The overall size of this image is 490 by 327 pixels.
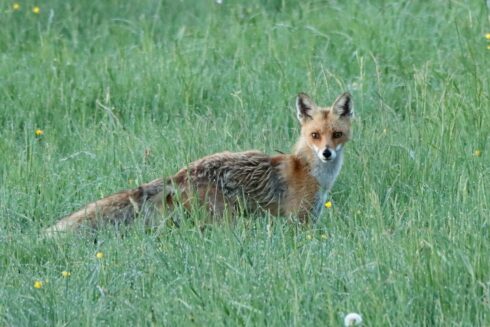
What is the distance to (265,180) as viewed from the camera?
7625 mm

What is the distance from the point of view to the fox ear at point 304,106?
7840 millimetres

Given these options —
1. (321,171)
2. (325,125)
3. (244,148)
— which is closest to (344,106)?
(325,125)

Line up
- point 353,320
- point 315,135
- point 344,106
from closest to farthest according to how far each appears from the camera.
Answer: point 353,320 < point 315,135 < point 344,106

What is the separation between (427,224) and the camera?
6.43 m

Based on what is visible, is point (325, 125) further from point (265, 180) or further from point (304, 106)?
point (265, 180)

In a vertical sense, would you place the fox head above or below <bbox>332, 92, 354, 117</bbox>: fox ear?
below

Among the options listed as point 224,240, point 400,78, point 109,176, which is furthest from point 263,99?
point 224,240

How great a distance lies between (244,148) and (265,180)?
2.61ft

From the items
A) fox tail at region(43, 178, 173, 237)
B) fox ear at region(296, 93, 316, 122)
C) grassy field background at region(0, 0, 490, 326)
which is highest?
fox ear at region(296, 93, 316, 122)

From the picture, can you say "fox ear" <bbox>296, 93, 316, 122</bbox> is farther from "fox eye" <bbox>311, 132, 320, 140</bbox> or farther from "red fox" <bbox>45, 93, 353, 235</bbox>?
"fox eye" <bbox>311, 132, 320, 140</bbox>

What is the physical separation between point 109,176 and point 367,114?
8.09ft

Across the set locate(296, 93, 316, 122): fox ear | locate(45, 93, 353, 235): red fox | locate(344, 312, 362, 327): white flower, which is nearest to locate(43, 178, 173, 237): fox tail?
locate(45, 93, 353, 235): red fox

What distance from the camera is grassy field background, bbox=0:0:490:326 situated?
523cm

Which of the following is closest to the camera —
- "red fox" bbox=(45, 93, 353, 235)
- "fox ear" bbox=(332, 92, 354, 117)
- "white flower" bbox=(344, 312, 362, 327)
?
"white flower" bbox=(344, 312, 362, 327)
